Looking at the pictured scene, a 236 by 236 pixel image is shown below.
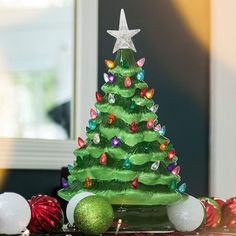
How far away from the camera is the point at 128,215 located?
1230mm

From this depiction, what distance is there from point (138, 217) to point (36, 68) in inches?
70.1

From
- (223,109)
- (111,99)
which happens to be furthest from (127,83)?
(223,109)

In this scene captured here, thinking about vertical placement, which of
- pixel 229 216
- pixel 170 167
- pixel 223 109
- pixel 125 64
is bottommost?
pixel 229 216

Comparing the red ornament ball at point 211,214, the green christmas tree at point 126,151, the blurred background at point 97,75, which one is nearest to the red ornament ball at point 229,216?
the red ornament ball at point 211,214

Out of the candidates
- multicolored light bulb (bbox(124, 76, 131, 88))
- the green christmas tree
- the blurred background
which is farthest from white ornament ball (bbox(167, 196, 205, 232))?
the blurred background

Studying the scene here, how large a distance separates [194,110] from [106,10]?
669 mm

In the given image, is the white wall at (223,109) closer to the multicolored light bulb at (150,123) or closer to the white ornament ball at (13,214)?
the multicolored light bulb at (150,123)

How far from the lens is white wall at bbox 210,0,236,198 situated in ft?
10.5

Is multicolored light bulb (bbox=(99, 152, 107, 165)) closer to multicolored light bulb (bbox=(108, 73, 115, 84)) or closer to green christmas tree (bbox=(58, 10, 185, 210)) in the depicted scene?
→ green christmas tree (bbox=(58, 10, 185, 210))

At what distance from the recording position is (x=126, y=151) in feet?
4.09

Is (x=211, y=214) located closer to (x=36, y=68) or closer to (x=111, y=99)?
(x=111, y=99)

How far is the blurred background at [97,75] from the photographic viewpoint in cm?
285

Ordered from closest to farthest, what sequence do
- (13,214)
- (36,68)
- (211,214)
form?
(13,214) < (211,214) < (36,68)

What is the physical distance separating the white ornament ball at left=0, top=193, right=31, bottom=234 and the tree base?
0.58ft
